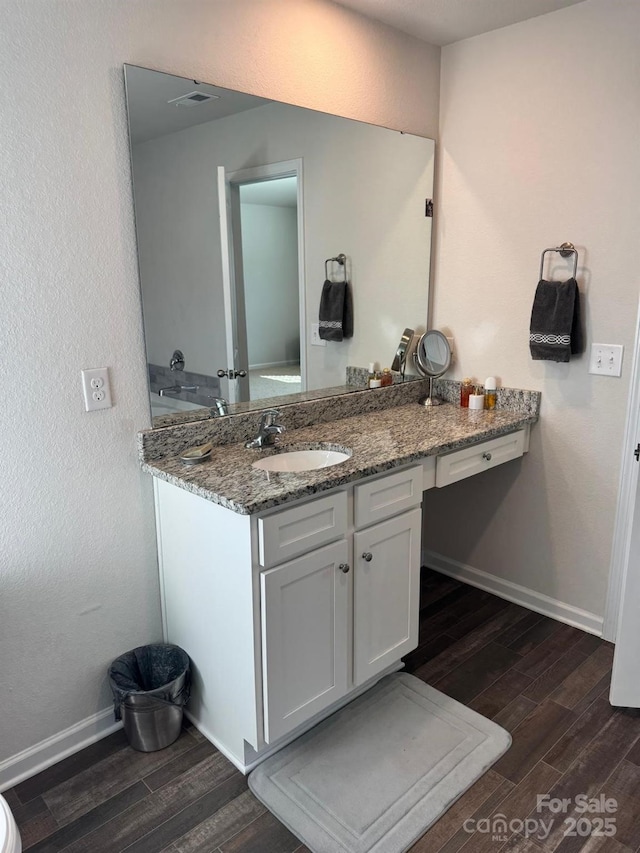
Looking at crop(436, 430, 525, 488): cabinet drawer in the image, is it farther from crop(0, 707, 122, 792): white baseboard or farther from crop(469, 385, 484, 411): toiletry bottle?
crop(0, 707, 122, 792): white baseboard

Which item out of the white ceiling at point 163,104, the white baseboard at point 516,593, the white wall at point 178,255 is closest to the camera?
the white ceiling at point 163,104

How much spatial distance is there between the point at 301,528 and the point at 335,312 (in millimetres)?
1115

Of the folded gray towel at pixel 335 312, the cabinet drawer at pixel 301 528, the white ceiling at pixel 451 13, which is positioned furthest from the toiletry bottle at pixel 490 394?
the white ceiling at pixel 451 13

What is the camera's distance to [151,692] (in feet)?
6.08

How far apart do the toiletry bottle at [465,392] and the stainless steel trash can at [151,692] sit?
160 centimetres

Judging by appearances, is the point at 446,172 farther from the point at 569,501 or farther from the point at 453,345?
the point at 569,501

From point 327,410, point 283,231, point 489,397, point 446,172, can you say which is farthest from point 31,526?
point 446,172

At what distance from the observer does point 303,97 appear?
2197 millimetres

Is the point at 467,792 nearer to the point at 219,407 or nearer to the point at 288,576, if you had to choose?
the point at 288,576

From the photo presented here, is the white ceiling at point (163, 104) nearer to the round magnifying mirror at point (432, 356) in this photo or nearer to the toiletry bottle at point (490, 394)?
the round magnifying mirror at point (432, 356)

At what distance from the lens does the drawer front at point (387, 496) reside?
1.90m

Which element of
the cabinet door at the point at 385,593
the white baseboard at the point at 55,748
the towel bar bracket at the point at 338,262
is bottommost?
the white baseboard at the point at 55,748

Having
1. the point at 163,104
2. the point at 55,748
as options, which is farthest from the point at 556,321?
the point at 55,748

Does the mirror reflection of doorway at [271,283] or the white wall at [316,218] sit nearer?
the white wall at [316,218]
